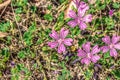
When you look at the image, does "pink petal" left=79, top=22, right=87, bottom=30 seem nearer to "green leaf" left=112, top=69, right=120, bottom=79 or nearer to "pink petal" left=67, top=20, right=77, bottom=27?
"pink petal" left=67, top=20, right=77, bottom=27

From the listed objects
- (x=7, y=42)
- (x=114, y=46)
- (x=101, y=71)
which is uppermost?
(x=7, y=42)

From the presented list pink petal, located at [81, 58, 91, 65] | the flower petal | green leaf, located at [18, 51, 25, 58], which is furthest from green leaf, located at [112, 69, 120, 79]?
green leaf, located at [18, 51, 25, 58]

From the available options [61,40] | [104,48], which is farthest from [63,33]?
[104,48]

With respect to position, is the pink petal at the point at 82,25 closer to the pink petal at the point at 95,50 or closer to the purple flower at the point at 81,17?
the purple flower at the point at 81,17

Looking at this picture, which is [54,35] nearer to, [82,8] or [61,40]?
[61,40]

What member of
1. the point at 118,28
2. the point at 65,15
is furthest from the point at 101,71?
the point at 65,15

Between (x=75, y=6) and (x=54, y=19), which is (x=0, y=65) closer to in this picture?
(x=54, y=19)

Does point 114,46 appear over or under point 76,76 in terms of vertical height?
over
